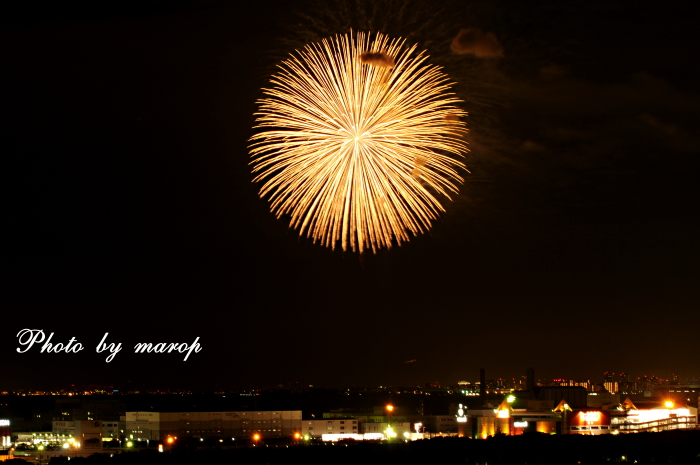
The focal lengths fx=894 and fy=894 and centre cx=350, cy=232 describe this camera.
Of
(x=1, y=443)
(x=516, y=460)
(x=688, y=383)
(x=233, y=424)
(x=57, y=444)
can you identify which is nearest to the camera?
(x=516, y=460)

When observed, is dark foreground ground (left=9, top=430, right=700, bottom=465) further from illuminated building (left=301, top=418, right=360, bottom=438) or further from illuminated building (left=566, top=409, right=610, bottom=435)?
illuminated building (left=301, top=418, right=360, bottom=438)

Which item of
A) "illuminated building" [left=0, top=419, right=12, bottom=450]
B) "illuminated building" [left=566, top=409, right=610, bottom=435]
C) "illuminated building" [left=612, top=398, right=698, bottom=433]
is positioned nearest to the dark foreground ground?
"illuminated building" [left=566, top=409, right=610, bottom=435]

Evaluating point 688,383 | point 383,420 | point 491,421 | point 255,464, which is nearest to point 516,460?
point 255,464

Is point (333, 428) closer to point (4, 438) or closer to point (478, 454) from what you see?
point (4, 438)

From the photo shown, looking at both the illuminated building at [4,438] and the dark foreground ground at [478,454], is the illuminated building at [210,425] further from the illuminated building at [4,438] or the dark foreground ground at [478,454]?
the dark foreground ground at [478,454]

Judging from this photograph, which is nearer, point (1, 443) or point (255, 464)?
point (255, 464)

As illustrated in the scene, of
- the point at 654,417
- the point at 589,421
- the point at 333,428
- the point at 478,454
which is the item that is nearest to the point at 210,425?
the point at 333,428

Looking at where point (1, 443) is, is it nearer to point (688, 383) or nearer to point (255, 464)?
point (255, 464)
